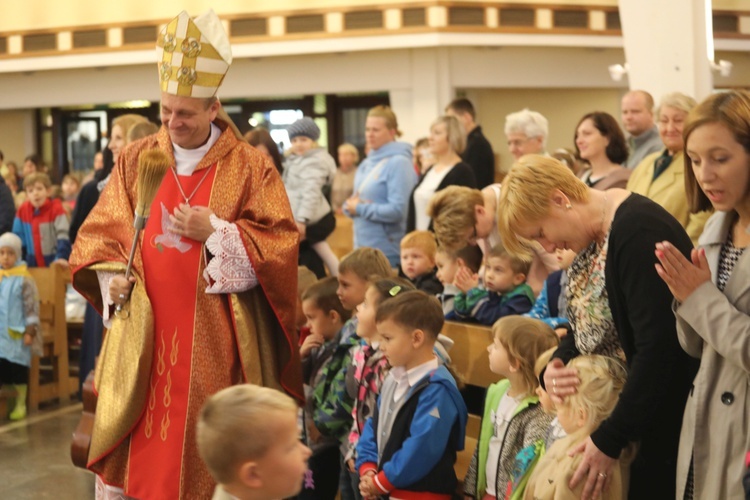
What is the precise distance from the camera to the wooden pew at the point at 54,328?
7863 mm

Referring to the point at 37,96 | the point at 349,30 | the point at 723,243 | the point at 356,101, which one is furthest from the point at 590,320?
the point at 37,96

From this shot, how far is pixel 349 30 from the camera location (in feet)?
43.5

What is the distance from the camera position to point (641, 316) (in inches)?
106

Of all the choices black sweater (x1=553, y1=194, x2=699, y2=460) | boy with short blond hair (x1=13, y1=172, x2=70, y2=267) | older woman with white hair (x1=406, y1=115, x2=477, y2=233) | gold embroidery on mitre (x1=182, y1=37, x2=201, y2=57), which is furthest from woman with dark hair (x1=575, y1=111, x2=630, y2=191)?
boy with short blond hair (x1=13, y1=172, x2=70, y2=267)

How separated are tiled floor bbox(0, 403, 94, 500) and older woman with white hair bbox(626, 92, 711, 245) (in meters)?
3.25

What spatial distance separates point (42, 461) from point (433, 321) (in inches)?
135

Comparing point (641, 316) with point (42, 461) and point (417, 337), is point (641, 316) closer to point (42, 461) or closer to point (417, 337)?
point (417, 337)

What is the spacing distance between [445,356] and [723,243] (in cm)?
159

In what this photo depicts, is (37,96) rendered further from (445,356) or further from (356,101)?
(445,356)

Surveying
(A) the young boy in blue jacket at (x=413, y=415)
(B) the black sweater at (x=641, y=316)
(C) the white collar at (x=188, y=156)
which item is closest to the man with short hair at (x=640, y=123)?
(A) the young boy in blue jacket at (x=413, y=415)

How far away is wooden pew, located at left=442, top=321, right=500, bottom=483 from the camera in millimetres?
4332

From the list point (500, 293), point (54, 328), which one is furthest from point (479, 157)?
point (54, 328)

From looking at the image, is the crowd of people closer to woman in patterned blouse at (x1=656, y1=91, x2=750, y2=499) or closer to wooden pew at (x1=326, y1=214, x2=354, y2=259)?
woman in patterned blouse at (x1=656, y1=91, x2=750, y2=499)

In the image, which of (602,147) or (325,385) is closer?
(325,385)
